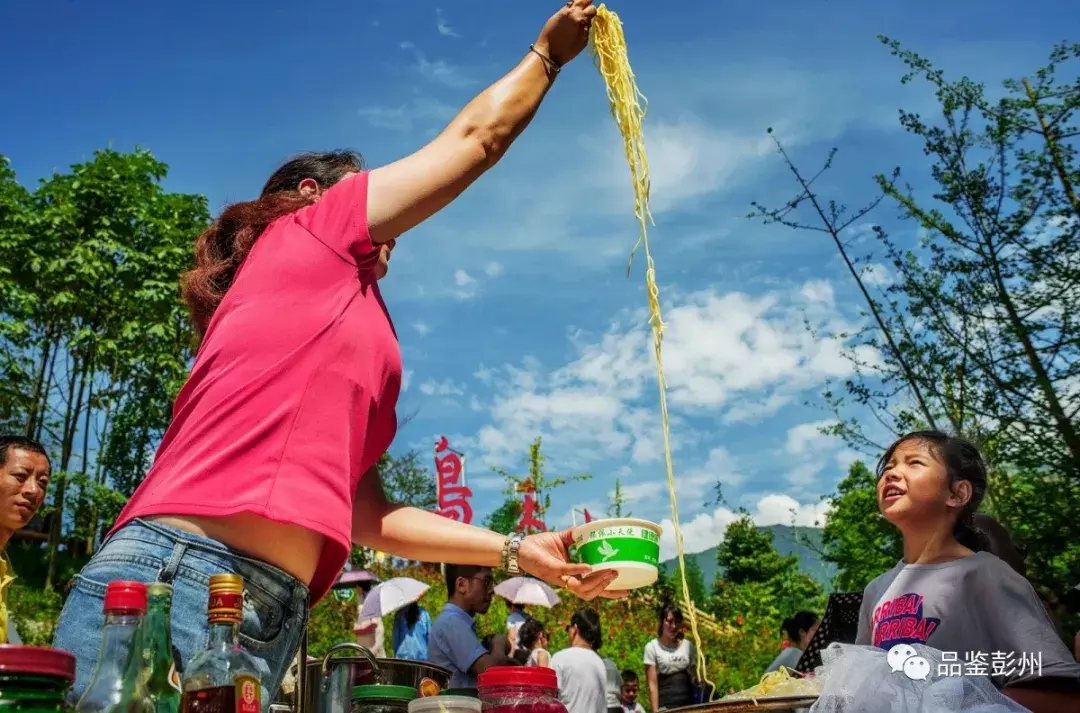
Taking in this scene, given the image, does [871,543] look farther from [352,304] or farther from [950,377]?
[352,304]

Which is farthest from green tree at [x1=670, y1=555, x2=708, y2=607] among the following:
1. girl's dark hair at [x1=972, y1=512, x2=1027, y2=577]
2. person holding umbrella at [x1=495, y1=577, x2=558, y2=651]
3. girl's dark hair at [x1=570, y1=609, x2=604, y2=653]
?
girl's dark hair at [x1=972, y1=512, x2=1027, y2=577]

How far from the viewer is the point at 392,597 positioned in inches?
347

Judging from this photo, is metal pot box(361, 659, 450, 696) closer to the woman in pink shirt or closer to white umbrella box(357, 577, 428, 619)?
the woman in pink shirt

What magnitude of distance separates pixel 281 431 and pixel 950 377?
859cm

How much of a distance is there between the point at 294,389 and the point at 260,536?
0.28 meters

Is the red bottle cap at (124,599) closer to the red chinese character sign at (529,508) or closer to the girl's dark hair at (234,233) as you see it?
the girl's dark hair at (234,233)

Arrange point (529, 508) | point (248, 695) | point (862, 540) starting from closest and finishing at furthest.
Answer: point (248, 695), point (862, 540), point (529, 508)

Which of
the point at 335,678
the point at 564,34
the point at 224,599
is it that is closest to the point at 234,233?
the point at 564,34

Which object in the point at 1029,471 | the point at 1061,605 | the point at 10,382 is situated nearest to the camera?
the point at 1061,605

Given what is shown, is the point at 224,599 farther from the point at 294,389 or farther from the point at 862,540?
the point at 862,540

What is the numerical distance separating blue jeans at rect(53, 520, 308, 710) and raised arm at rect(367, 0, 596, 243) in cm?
73

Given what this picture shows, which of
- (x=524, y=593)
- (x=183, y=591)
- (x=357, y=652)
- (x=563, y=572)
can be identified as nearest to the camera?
(x=183, y=591)

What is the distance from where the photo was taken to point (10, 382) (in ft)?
69.8

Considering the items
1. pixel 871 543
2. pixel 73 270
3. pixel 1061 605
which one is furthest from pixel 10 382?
pixel 1061 605
